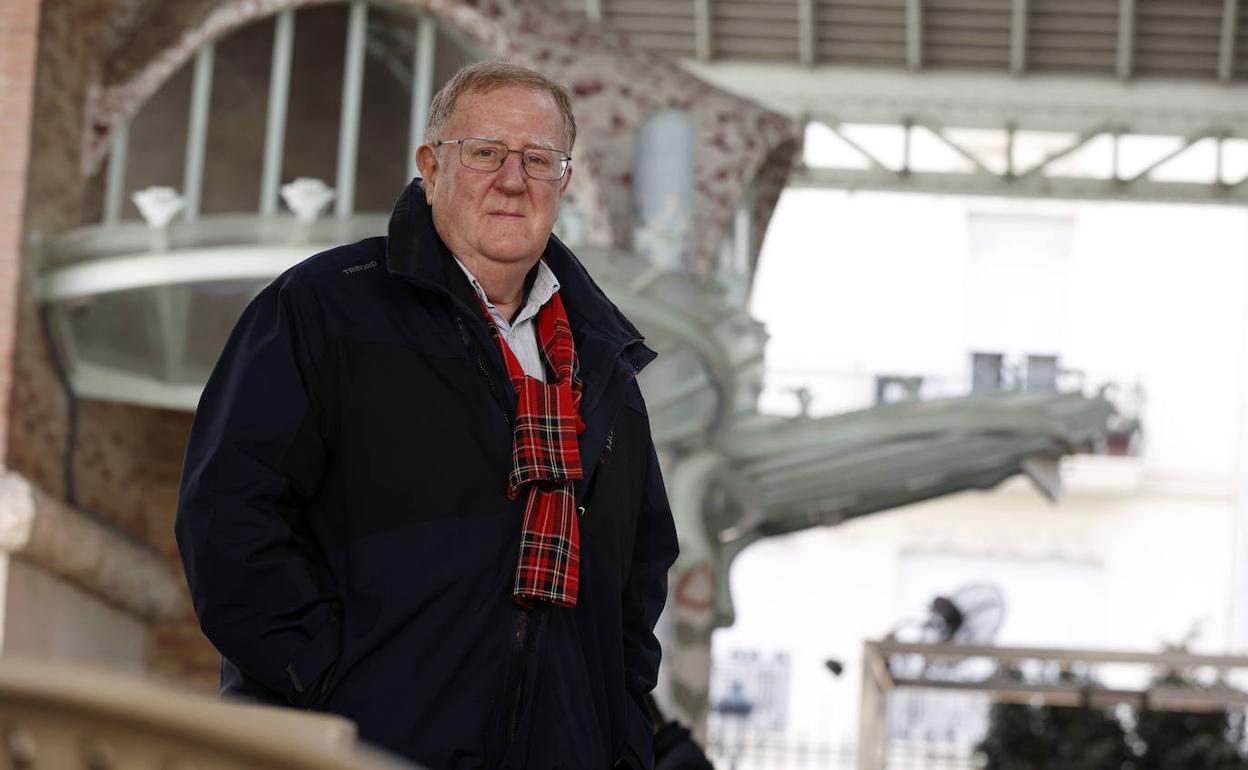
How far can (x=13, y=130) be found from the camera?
446 inches

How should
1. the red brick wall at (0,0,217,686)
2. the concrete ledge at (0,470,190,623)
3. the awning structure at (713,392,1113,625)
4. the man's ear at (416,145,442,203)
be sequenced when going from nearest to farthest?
the man's ear at (416,145,442,203) < the concrete ledge at (0,470,190,623) < the red brick wall at (0,0,217,686) < the awning structure at (713,392,1113,625)

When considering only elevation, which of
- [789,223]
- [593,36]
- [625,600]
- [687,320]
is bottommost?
[625,600]

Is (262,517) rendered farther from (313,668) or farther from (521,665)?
(521,665)

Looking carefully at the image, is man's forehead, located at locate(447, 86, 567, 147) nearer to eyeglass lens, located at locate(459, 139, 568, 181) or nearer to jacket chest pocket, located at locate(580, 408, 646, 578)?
eyeglass lens, located at locate(459, 139, 568, 181)

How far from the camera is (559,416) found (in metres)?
3.21

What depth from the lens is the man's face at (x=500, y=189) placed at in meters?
3.28

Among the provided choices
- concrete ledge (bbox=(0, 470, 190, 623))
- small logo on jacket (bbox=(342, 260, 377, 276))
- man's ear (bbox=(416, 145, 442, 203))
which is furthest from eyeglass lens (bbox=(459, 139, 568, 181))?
concrete ledge (bbox=(0, 470, 190, 623))

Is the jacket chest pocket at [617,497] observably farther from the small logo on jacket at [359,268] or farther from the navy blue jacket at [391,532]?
the small logo on jacket at [359,268]

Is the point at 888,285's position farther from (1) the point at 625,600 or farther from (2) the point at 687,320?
(1) the point at 625,600

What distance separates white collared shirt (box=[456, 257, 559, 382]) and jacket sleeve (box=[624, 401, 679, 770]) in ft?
1.02

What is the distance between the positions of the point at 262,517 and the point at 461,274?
53 centimetres

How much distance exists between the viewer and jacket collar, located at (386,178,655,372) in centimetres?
321

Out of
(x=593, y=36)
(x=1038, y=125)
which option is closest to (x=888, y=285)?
(x=1038, y=125)

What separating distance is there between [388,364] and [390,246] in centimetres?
21
